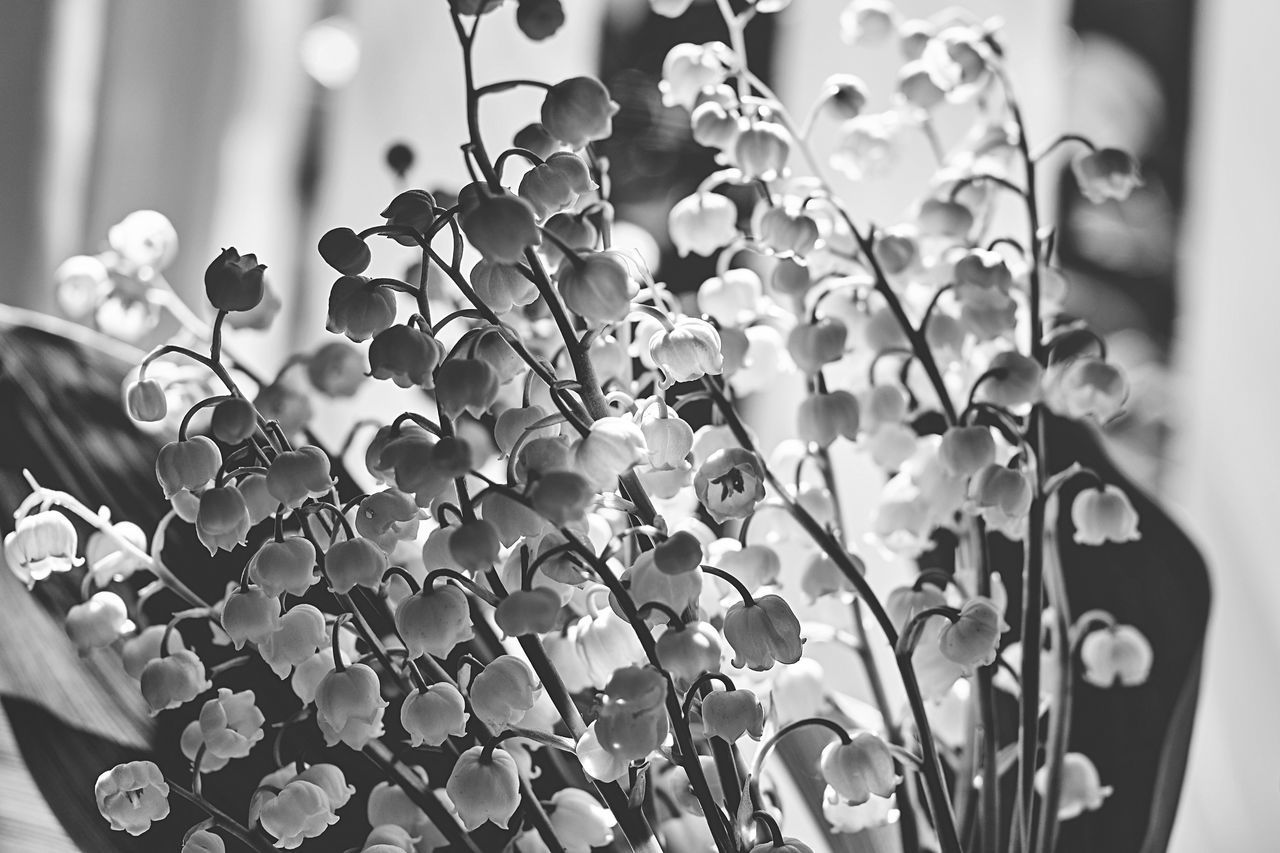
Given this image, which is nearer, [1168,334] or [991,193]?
[991,193]

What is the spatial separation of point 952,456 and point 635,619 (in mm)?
153

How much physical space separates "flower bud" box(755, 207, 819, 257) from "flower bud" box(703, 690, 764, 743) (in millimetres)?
161

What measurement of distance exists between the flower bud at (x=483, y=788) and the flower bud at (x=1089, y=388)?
24 cm

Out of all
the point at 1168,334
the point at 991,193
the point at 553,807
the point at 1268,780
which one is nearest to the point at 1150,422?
the point at 1168,334

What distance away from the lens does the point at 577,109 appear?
300 millimetres

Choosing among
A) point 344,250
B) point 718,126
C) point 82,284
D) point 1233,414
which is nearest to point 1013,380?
point 718,126

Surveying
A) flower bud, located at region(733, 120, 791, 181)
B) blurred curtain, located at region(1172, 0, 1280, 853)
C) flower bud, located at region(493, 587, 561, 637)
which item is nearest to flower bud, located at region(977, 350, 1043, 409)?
flower bud, located at region(733, 120, 791, 181)

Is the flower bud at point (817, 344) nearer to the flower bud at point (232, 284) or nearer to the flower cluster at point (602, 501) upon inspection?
the flower cluster at point (602, 501)

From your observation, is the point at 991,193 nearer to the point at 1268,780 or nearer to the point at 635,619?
the point at 635,619

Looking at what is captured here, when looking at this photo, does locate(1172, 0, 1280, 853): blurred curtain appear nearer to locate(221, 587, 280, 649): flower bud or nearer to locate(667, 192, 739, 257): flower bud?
locate(667, 192, 739, 257): flower bud

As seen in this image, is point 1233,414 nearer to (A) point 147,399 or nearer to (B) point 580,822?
(B) point 580,822

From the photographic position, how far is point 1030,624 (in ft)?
1.41

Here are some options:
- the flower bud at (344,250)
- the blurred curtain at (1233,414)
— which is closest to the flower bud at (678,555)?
the flower bud at (344,250)

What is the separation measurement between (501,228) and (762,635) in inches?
4.8
